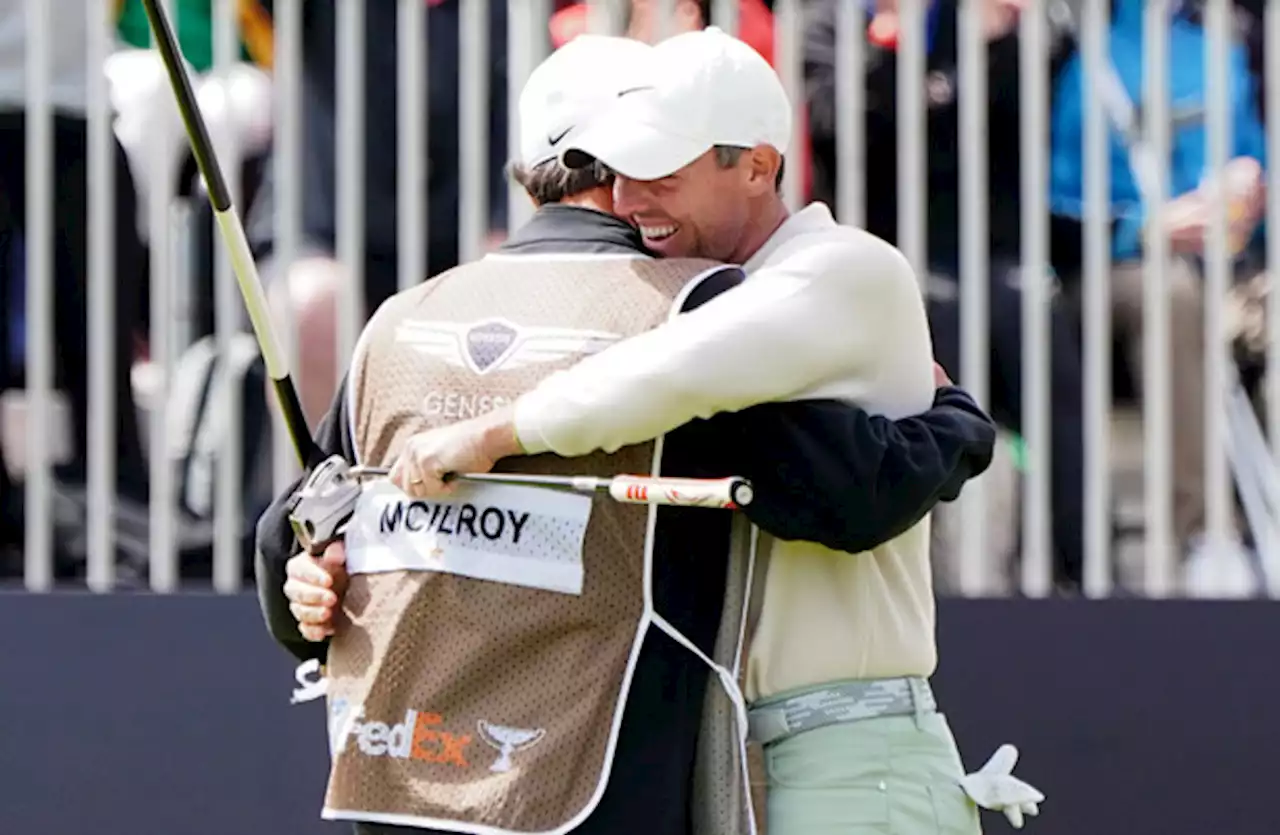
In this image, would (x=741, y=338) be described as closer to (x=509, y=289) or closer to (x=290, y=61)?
(x=509, y=289)

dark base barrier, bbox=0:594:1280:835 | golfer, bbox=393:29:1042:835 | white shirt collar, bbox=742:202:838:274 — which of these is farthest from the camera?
dark base barrier, bbox=0:594:1280:835

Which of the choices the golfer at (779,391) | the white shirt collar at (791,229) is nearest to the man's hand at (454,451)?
the golfer at (779,391)

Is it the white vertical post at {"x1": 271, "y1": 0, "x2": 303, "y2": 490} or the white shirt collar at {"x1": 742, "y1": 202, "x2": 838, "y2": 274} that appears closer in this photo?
the white shirt collar at {"x1": 742, "y1": 202, "x2": 838, "y2": 274}

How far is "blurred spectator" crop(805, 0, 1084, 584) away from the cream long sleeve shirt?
168 cm

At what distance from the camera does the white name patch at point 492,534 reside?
318 centimetres

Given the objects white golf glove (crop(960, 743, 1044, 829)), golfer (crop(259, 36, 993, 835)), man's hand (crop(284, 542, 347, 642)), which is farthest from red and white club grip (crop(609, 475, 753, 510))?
white golf glove (crop(960, 743, 1044, 829))

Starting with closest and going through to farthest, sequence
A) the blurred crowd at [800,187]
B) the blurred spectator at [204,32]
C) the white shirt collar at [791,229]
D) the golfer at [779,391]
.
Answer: the golfer at [779,391]
the white shirt collar at [791,229]
the blurred crowd at [800,187]
the blurred spectator at [204,32]

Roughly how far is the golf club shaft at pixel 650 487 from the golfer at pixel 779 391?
0.04 meters

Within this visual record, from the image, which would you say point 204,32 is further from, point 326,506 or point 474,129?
point 326,506

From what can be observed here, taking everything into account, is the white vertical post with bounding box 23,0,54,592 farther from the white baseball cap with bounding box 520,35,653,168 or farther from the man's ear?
the man's ear

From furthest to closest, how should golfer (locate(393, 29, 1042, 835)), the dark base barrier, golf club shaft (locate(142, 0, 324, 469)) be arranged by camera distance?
1. the dark base barrier
2. golf club shaft (locate(142, 0, 324, 469))
3. golfer (locate(393, 29, 1042, 835))

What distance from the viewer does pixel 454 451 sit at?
10.4ft

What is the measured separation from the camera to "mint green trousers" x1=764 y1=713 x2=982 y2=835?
10.6 feet

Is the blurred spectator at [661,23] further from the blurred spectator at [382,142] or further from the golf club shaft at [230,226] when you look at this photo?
the golf club shaft at [230,226]
